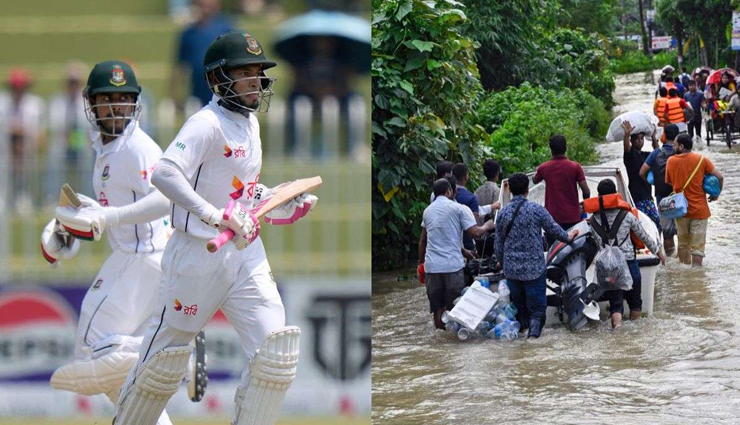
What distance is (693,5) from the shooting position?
4794cm

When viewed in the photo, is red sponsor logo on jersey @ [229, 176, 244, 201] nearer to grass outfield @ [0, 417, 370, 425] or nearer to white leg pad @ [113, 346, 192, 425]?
white leg pad @ [113, 346, 192, 425]

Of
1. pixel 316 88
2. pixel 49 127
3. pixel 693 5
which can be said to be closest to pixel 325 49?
pixel 316 88

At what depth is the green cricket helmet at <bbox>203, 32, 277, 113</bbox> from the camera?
5805 mm

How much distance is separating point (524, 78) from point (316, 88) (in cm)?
1806

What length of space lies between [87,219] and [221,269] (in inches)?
33.3

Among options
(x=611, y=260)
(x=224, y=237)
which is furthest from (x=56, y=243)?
(x=611, y=260)

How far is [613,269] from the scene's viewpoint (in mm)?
10562

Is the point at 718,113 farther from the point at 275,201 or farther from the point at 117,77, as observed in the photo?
the point at 275,201

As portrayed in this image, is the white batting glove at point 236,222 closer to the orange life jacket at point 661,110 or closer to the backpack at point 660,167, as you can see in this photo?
the backpack at point 660,167

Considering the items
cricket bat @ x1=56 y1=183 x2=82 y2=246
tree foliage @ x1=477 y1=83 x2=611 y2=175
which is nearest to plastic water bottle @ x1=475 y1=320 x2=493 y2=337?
cricket bat @ x1=56 y1=183 x2=82 y2=246

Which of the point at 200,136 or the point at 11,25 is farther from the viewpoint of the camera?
the point at 11,25

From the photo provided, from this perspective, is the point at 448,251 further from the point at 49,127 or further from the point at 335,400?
the point at 49,127

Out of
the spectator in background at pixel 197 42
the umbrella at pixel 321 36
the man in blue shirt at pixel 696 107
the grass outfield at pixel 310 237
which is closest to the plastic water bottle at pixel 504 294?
the grass outfield at pixel 310 237

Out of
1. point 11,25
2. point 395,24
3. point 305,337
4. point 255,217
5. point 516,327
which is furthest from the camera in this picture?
point 395,24
